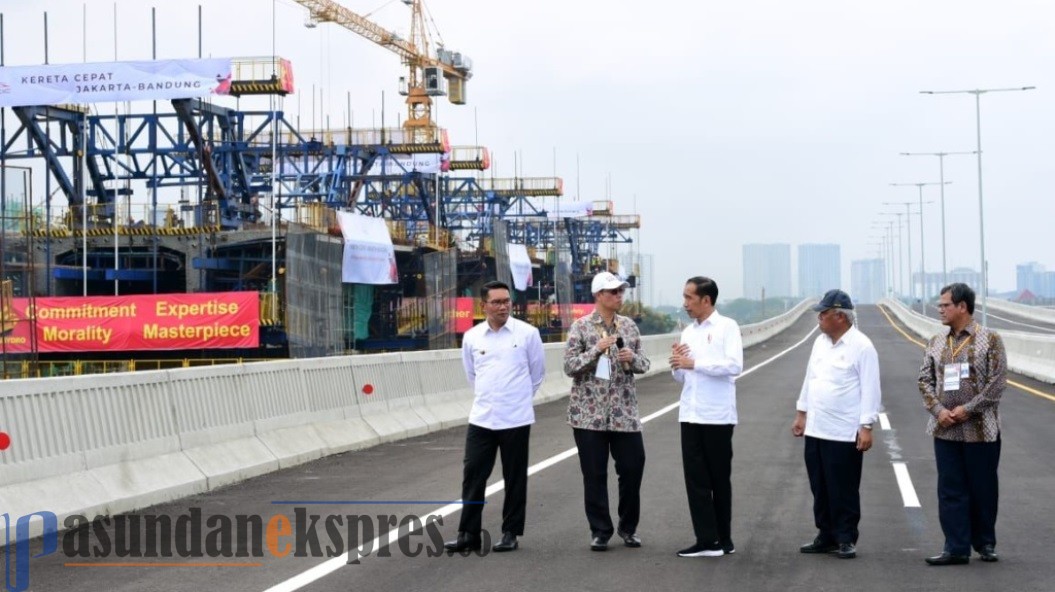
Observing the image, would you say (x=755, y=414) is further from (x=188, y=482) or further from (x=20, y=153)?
(x=20, y=153)

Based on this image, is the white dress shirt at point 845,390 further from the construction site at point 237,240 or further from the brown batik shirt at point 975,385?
the construction site at point 237,240

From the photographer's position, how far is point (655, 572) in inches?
334

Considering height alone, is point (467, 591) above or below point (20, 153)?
below

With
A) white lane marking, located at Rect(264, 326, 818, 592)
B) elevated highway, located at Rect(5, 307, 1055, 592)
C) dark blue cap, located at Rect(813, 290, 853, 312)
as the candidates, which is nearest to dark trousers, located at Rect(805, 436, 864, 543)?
elevated highway, located at Rect(5, 307, 1055, 592)

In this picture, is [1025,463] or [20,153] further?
[20,153]

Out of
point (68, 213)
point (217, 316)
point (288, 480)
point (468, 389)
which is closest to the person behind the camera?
point (288, 480)

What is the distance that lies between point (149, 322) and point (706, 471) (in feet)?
122

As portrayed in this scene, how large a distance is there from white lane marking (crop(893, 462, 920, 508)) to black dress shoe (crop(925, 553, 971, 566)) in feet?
9.55

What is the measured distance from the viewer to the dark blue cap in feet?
29.6

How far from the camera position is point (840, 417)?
898cm

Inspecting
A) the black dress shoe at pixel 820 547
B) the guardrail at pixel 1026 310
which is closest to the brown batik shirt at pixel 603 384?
the black dress shoe at pixel 820 547

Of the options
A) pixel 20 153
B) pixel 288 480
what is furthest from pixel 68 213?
pixel 288 480

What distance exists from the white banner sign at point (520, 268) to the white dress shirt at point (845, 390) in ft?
242

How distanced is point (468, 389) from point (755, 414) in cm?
474
